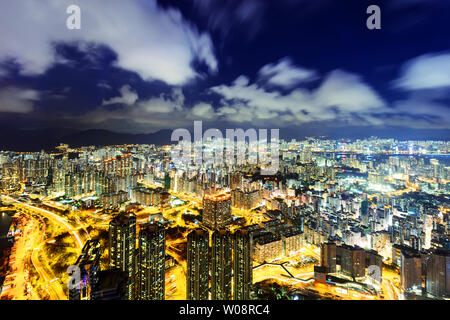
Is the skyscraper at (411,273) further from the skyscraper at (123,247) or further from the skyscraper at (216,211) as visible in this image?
the skyscraper at (123,247)

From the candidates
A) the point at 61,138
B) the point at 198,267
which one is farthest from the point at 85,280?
the point at 61,138

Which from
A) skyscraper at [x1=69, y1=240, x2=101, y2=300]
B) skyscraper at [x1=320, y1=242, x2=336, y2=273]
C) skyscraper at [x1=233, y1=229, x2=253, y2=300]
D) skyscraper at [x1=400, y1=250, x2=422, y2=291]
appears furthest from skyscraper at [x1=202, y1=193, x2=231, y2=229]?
skyscraper at [x1=400, y1=250, x2=422, y2=291]

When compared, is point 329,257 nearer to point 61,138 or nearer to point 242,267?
point 242,267

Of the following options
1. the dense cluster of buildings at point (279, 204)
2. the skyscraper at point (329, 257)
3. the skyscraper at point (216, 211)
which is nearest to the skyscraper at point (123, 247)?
the dense cluster of buildings at point (279, 204)

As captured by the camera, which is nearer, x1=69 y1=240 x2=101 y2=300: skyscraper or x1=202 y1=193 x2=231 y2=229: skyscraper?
x1=69 y1=240 x2=101 y2=300: skyscraper

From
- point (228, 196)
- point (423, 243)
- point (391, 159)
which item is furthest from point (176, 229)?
point (391, 159)

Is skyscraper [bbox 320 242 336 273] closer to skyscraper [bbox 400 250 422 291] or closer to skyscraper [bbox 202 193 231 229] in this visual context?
skyscraper [bbox 400 250 422 291]
